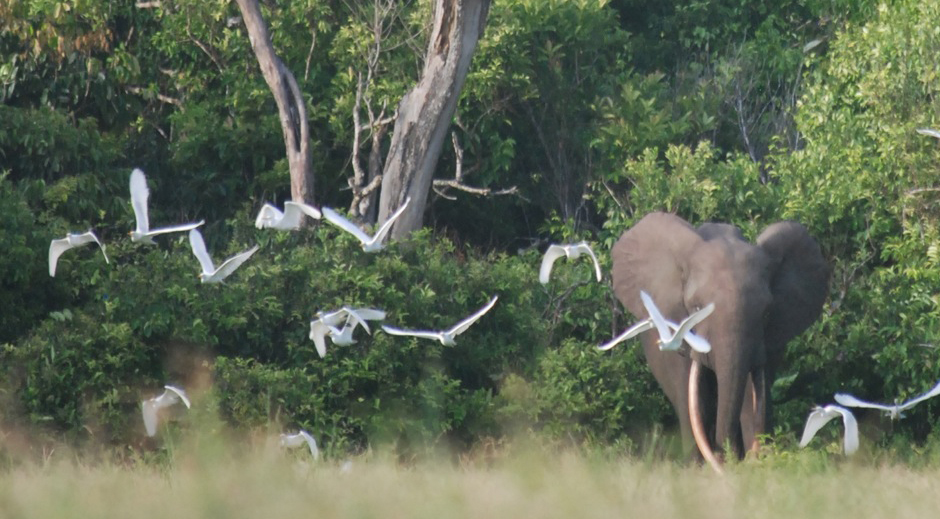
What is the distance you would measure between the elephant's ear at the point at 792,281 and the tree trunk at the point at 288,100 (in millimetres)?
4117

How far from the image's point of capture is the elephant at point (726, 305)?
1090 centimetres

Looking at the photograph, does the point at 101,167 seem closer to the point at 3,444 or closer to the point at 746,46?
the point at 3,444

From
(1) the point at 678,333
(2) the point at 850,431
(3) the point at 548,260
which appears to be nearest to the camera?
(1) the point at 678,333

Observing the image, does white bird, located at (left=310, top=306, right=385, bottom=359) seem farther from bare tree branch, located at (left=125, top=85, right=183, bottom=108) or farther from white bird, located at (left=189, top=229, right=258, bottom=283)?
bare tree branch, located at (left=125, top=85, right=183, bottom=108)

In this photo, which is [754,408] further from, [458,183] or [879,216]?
[458,183]

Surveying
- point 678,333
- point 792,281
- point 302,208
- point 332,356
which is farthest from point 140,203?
point 792,281

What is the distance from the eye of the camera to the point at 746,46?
17.1 metres

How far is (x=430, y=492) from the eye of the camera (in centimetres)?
664

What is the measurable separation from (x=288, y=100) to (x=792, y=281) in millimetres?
4712

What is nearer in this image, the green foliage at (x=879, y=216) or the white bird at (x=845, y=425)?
the white bird at (x=845, y=425)

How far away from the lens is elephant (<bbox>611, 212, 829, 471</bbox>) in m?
10.9

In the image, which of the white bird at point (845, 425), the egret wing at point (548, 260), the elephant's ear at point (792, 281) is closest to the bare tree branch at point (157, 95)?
the egret wing at point (548, 260)

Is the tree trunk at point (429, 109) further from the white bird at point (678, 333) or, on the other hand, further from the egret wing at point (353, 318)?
the white bird at point (678, 333)

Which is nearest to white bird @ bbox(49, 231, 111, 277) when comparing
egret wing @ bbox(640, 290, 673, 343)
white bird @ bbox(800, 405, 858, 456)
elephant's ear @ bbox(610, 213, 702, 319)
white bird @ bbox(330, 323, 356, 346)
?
white bird @ bbox(330, 323, 356, 346)
